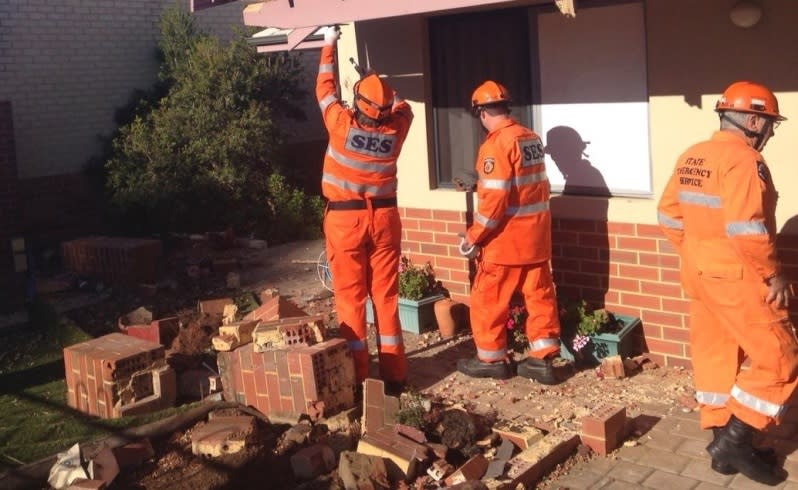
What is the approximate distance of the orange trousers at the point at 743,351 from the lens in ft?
15.6

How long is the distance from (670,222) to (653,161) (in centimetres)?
143

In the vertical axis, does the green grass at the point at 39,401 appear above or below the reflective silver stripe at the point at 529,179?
below

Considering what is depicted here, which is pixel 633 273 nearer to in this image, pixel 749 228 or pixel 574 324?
pixel 574 324

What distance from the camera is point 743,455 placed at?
4.88 m

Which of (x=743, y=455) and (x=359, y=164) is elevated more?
(x=359, y=164)

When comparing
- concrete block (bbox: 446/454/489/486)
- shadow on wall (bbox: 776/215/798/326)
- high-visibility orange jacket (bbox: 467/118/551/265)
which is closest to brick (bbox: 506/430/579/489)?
concrete block (bbox: 446/454/489/486)

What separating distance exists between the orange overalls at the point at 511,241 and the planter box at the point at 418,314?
1153 millimetres

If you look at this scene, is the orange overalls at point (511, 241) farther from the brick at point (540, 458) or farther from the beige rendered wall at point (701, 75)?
the brick at point (540, 458)

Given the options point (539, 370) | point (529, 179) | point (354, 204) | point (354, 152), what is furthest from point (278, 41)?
point (539, 370)

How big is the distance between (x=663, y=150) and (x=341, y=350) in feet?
8.77

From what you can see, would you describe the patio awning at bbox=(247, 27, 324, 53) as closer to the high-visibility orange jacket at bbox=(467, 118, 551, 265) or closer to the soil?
the soil

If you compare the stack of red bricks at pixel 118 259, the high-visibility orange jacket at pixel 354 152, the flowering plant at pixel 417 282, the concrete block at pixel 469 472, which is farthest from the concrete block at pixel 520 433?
the stack of red bricks at pixel 118 259

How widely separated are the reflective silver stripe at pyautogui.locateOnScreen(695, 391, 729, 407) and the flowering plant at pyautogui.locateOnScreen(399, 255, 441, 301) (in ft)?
10.5

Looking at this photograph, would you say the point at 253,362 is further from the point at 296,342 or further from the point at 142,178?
the point at 142,178
